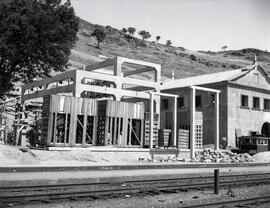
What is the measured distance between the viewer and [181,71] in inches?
4370

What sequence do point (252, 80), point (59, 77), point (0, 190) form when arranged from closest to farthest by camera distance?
1. point (0, 190)
2. point (59, 77)
3. point (252, 80)

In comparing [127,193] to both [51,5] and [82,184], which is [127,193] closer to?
[82,184]

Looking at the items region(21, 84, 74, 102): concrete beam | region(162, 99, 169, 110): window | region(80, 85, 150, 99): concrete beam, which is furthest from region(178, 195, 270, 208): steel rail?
region(162, 99, 169, 110): window

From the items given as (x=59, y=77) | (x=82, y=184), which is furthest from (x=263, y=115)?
(x=82, y=184)

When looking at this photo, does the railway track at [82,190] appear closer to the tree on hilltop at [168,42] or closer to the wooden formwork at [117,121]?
the wooden formwork at [117,121]

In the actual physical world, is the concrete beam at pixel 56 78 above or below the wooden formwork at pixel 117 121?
above

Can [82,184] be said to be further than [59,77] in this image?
No

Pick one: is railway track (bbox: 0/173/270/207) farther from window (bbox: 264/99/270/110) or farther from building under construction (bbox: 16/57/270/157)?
window (bbox: 264/99/270/110)

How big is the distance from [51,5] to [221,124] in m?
20.8

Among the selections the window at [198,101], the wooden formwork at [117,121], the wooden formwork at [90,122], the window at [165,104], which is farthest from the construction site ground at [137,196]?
the window at [165,104]

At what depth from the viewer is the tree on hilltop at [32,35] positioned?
3159 cm

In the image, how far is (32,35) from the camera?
31516 millimetres

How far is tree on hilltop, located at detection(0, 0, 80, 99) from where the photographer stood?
31.6m

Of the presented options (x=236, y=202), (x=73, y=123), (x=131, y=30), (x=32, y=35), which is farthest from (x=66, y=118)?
(x=131, y=30)
